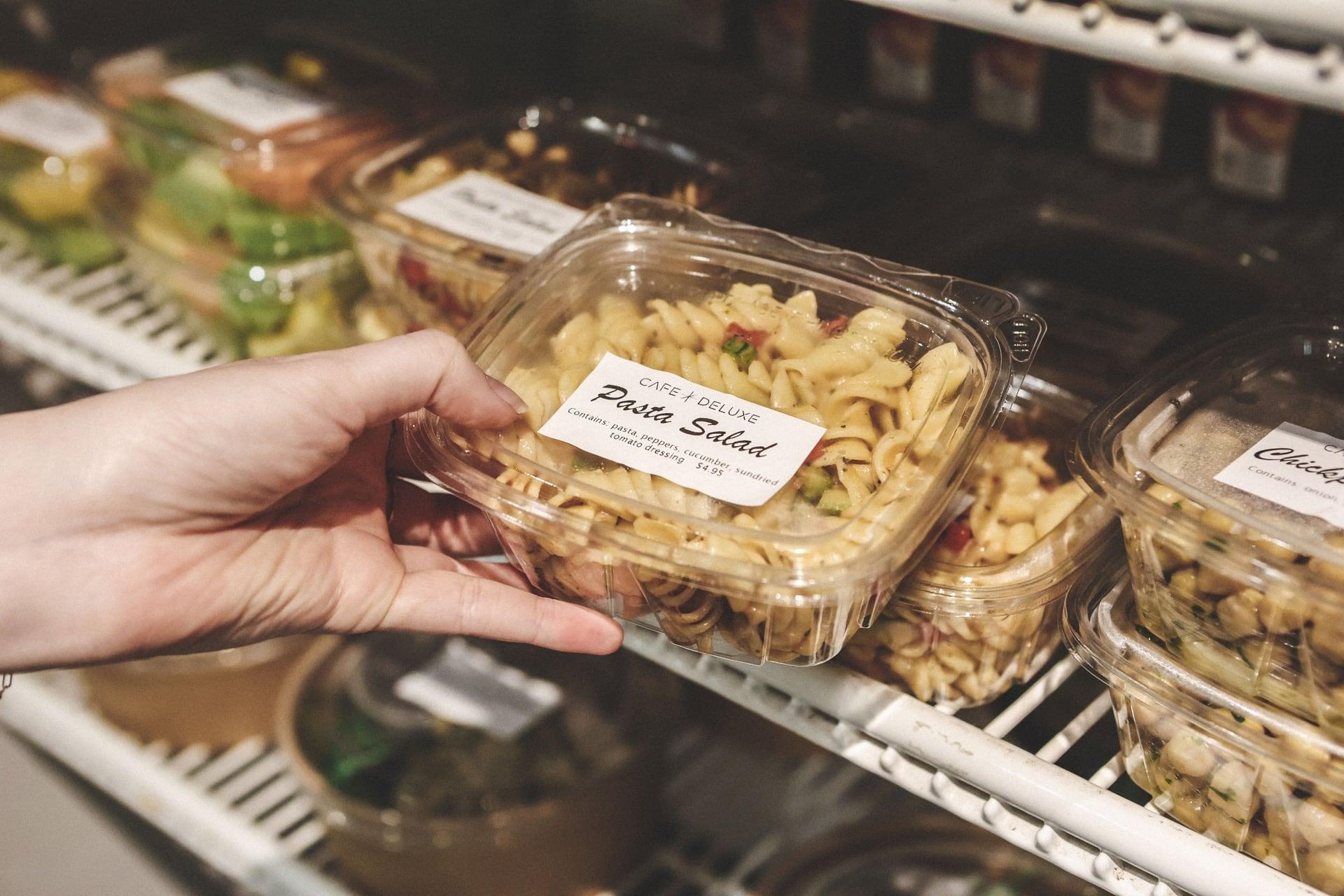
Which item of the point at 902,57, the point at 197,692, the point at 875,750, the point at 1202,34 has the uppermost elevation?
the point at 1202,34

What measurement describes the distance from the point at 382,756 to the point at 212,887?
0.63m

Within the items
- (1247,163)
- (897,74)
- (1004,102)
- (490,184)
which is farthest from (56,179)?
(1247,163)

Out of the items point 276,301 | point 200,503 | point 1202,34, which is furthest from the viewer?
point 276,301

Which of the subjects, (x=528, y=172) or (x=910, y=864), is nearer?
(x=528, y=172)

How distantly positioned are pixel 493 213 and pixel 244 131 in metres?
0.40

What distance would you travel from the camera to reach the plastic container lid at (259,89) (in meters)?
1.32

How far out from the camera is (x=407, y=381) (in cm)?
77

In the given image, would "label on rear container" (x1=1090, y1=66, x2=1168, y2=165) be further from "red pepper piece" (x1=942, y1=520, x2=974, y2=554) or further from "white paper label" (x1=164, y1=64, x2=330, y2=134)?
"white paper label" (x1=164, y1=64, x2=330, y2=134)

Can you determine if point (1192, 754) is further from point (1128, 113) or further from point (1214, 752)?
point (1128, 113)

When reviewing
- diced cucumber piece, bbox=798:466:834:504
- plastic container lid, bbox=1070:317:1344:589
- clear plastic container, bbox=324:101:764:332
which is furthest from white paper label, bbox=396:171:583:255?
plastic container lid, bbox=1070:317:1344:589

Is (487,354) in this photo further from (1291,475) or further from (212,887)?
(212,887)

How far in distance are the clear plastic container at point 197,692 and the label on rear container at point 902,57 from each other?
3.48 ft

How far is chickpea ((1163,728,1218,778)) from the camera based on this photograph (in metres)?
0.71

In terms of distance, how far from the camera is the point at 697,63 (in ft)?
4.75
